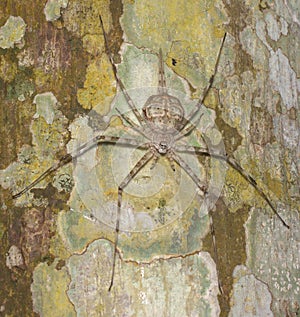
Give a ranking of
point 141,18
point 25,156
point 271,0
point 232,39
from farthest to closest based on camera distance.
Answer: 1. point 271,0
2. point 232,39
3. point 141,18
4. point 25,156

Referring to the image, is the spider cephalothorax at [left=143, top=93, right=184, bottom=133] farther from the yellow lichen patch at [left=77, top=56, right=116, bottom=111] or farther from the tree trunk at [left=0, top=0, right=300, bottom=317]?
the yellow lichen patch at [left=77, top=56, right=116, bottom=111]

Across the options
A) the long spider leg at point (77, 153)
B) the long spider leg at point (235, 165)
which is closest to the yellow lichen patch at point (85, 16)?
the long spider leg at point (77, 153)

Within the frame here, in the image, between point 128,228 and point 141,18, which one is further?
point 141,18

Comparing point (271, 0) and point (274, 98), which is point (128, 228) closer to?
point (274, 98)

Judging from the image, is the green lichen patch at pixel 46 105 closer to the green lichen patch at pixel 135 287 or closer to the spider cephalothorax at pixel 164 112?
the spider cephalothorax at pixel 164 112

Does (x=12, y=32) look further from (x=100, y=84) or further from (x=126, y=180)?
(x=126, y=180)

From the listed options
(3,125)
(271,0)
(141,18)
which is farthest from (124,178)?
(271,0)
